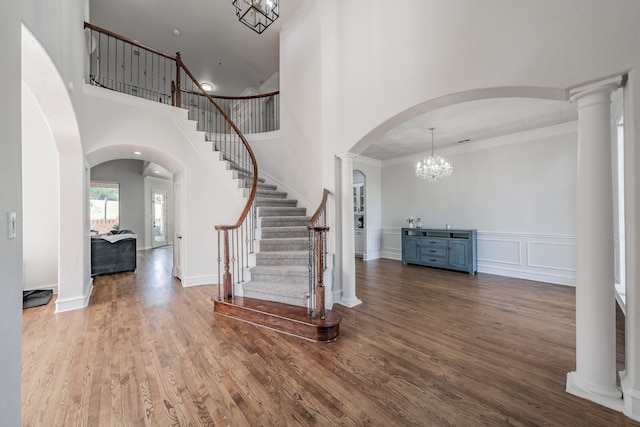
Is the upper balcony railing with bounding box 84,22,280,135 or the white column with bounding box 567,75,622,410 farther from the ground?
the upper balcony railing with bounding box 84,22,280,135

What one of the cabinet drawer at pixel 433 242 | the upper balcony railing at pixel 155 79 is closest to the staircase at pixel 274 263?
the upper balcony railing at pixel 155 79

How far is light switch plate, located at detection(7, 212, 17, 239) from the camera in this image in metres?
1.27

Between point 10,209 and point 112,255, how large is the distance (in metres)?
5.67

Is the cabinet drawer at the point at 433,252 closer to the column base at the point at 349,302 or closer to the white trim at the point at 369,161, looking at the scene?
the white trim at the point at 369,161

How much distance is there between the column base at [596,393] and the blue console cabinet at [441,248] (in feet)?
12.9

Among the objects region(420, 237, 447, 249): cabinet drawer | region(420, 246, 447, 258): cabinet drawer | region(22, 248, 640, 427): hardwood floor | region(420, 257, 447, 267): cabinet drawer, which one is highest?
region(420, 237, 447, 249): cabinet drawer

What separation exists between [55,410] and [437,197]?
7.08 m

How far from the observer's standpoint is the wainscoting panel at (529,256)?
482 centimetres

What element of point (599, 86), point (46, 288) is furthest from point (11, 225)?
point (46, 288)

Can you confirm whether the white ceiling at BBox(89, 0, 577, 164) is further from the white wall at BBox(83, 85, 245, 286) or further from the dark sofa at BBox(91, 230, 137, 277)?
the dark sofa at BBox(91, 230, 137, 277)

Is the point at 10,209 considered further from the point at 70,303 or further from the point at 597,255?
the point at 597,255

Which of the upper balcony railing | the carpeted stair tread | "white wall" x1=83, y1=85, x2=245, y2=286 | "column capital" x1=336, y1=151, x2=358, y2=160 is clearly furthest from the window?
"column capital" x1=336, y1=151, x2=358, y2=160

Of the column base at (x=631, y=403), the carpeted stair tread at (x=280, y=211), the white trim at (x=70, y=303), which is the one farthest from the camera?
the carpeted stair tread at (x=280, y=211)

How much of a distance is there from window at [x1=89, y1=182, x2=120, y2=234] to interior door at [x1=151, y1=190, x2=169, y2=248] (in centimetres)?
115
